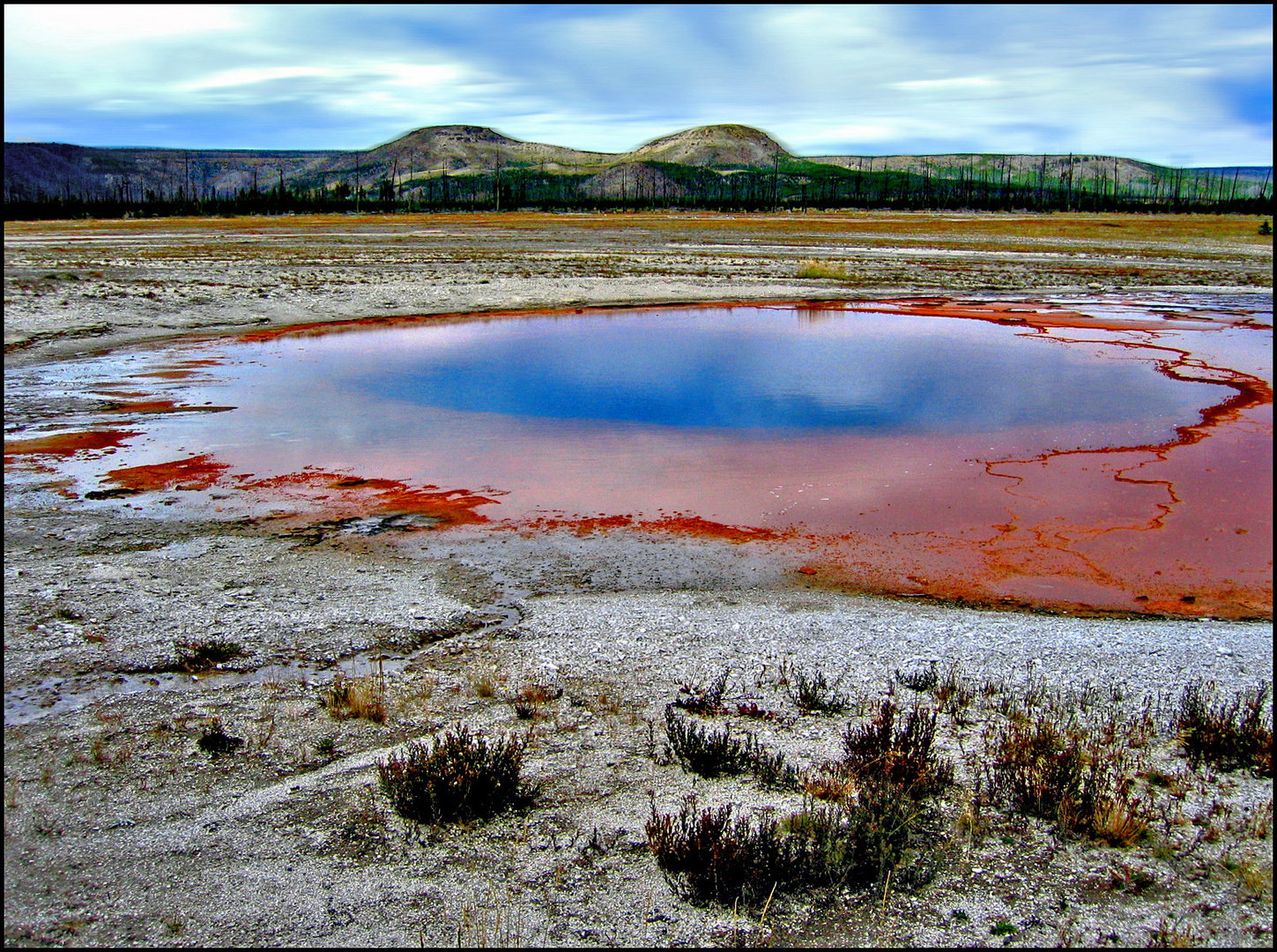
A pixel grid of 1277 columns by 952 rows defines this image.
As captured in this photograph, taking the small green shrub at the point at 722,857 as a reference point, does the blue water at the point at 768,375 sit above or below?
above

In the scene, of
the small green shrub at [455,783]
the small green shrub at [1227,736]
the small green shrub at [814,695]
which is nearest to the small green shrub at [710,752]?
the small green shrub at [814,695]

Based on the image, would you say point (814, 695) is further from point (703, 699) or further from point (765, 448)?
point (765, 448)

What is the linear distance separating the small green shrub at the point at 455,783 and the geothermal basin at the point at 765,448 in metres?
4.06

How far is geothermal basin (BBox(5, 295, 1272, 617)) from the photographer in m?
8.84

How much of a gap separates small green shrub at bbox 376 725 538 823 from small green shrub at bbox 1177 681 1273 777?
3.66 meters

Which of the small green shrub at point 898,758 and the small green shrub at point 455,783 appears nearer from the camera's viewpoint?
the small green shrub at point 455,783

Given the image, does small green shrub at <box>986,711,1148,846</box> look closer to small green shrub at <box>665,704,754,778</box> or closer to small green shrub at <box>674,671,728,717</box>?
small green shrub at <box>665,704,754,778</box>

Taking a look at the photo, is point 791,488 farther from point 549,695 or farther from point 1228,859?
point 1228,859

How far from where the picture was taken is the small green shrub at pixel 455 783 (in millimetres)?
4641

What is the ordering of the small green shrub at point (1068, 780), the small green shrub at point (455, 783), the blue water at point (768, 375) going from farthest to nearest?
the blue water at point (768, 375) → the small green shrub at point (455, 783) → the small green shrub at point (1068, 780)

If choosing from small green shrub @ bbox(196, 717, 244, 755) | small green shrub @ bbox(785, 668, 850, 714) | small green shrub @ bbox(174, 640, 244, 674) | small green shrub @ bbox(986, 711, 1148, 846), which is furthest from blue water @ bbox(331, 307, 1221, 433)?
small green shrub @ bbox(196, 717, 244, 755)

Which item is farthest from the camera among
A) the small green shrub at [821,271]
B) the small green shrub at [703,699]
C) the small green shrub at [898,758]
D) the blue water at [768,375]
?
the small green shrub at [821,271]

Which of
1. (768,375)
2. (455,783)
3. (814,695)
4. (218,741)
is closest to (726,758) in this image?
(814,695)

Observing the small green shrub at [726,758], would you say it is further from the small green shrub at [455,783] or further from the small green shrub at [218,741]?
the small green shrub at [218,741]
